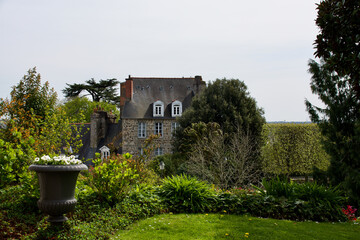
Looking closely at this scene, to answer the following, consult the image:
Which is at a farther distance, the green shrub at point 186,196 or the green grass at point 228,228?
the green shrub at point 186,196

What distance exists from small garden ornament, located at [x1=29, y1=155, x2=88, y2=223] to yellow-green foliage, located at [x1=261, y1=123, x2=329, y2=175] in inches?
642

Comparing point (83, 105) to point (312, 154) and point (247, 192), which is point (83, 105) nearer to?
point (312, 154)

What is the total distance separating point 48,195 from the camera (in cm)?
610

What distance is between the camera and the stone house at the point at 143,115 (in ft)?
99.0

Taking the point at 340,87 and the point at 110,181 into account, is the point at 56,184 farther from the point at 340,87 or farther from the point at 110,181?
the point at 340,87

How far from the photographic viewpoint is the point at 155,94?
106ft

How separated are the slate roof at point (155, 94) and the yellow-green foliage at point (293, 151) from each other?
11838 mm

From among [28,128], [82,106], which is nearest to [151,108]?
[82,106]

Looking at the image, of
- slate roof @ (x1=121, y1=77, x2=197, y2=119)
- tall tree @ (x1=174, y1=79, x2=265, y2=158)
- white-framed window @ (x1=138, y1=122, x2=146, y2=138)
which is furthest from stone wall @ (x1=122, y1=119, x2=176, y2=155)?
tall tree @ (x1=174, y1=79, x2=265, y2=158)

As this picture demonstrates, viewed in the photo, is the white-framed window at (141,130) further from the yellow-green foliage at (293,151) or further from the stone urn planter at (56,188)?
the stone urn planter at (56,188)

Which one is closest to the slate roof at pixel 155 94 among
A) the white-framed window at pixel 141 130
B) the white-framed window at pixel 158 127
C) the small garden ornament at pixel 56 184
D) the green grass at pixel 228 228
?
the white-framed window at pixel 141 130

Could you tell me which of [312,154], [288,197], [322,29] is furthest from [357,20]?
[312,154]

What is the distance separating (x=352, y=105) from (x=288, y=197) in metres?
4.23

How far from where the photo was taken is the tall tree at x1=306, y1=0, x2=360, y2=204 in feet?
19.4
